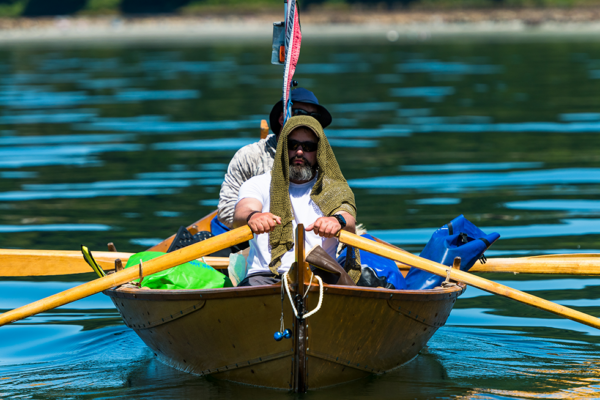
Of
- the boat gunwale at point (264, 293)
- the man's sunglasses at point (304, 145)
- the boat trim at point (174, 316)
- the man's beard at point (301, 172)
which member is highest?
the man's sunglasses at point (304, 145)

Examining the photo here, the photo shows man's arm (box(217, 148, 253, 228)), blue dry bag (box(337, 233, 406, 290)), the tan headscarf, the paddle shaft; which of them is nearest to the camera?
the tan headscarf

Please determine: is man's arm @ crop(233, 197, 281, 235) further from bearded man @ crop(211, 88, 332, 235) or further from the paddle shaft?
bearded man @ crop(211, 88, 332, 235)

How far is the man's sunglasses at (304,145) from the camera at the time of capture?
5.98 meters

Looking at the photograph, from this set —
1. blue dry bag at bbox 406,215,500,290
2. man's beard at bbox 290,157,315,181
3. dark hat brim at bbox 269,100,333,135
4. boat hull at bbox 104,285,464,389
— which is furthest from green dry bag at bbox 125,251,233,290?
dark hat brim at bbox 269,100,333,135

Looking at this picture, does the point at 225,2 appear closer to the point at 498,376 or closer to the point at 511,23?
the point at 511,23

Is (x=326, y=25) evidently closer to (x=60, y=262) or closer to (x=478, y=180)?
(x=478, y=180)

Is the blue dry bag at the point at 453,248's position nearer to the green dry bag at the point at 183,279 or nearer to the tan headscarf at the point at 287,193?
the tan headscarf at the point at 287,193

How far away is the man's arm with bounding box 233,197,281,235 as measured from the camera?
5.65 meters

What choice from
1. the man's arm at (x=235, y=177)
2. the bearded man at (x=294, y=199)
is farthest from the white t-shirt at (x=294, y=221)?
the man's arm at (x=235, y=177)

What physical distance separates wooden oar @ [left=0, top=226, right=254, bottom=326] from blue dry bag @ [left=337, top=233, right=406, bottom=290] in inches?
41.5

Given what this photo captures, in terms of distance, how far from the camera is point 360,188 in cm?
1323

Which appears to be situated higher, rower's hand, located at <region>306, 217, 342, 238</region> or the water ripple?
rower's hand, located at <region>306, 217, 342, 238</region>

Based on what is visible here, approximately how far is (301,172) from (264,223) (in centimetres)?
56

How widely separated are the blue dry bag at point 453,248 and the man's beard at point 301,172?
1.43 m
